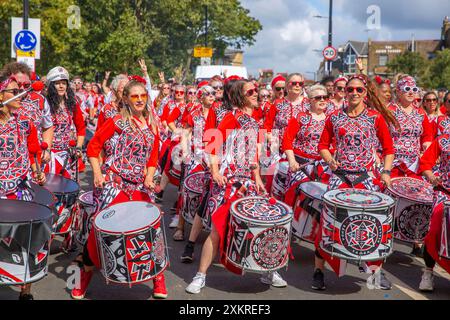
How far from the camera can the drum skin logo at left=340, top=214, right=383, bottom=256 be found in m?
5.24

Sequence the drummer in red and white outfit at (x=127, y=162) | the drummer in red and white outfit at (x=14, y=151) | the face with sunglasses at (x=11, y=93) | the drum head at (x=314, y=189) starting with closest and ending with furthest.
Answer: the drummer in red and white outfit at (x=14, y=151)
the face with sunglasses at (x=11, y=93)
the drummer in red and white outfit at (x=127, y=162)
the drum head at (x=314, y=189)

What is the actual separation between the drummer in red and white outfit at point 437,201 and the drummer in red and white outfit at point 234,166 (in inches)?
53.4

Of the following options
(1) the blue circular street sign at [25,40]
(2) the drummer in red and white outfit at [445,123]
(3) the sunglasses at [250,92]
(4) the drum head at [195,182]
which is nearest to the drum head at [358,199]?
(2) the drummer in red and white outfit at [445,123]

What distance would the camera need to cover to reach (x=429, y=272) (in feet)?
19.7

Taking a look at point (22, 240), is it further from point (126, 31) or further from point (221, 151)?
point (126, 31)

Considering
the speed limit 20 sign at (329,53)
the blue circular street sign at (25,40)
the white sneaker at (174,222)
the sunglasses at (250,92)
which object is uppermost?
the speed limit 20 sign at (329,53)

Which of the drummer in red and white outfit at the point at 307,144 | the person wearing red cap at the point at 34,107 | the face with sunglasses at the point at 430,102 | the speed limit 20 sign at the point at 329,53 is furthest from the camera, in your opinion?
the speed limit 20 sign at the point at 329,53

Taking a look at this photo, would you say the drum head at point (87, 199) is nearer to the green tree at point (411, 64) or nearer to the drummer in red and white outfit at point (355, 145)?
the drummer in red and white outfit at point (355, 145)

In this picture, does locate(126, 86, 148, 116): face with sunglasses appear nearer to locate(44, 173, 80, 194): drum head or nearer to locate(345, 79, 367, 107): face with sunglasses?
locate(44, 173, 80, 194): drum head

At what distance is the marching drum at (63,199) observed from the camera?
644 cm

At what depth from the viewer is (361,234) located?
207 inches

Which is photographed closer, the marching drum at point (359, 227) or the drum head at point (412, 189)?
the marching drum at point (359, 227)

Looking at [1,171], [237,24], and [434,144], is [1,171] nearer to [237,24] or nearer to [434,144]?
[434,144]

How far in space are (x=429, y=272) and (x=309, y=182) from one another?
1479 mm
